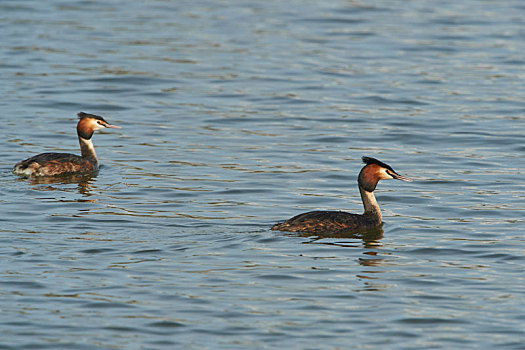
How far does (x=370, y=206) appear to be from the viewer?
548 inches

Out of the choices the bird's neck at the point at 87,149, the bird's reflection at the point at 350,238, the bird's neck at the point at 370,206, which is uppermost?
the bird's neck at the point at 87,149

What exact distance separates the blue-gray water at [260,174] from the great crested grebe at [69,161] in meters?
0.25

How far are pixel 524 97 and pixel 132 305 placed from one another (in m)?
14.3

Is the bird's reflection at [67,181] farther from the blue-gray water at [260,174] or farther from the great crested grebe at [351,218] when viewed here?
the great crested grebe at [351,218]

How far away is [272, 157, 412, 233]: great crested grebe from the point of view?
1298cm

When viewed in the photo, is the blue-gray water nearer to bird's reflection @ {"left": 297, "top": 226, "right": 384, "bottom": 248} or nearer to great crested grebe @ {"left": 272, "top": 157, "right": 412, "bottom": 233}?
bird's reflection @ {"left": 297, "top": 226, "right": 384, "bottom": 248}

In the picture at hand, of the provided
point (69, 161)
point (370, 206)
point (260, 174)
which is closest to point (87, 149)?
point (69, 161)

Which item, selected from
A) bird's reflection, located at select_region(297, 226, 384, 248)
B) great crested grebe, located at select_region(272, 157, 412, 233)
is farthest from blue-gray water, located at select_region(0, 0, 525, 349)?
great crested grebe, located at select_region(272, 157, 412, 233)

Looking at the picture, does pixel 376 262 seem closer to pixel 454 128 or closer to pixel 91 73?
pixel 454 128

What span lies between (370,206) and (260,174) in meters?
3.18

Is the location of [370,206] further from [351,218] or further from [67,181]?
[67,181]

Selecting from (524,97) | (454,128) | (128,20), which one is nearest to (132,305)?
(454,128)

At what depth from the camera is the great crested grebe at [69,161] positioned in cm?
1614

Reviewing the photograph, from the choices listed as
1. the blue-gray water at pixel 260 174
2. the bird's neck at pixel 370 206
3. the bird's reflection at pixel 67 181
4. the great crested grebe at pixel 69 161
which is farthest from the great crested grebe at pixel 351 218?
the great crested grebe at pixel 69 161
